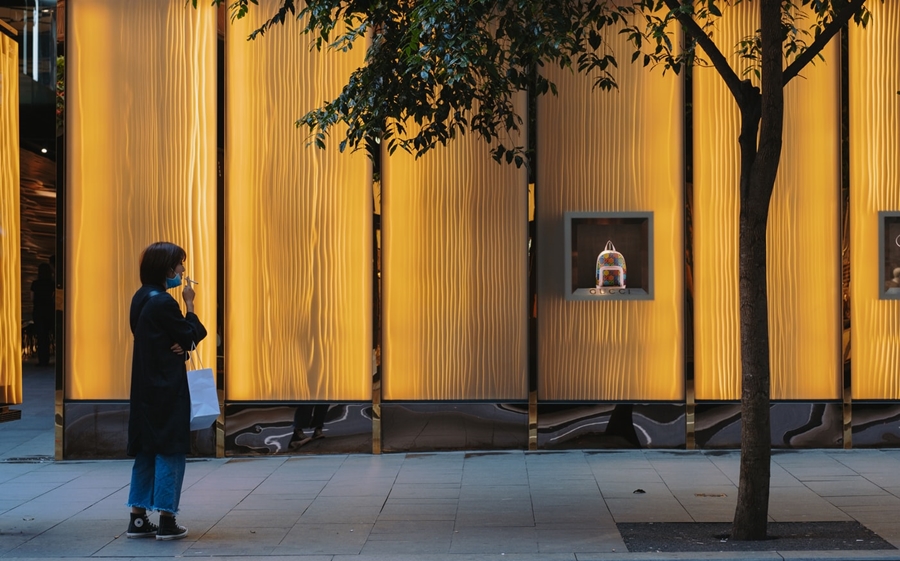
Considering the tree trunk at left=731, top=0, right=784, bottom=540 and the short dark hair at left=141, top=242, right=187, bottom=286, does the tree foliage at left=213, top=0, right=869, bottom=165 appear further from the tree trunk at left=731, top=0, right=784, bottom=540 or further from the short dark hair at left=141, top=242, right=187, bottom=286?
the short dark hair at left=141, top=242, right=187, bottom=286

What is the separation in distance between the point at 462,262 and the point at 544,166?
1.26 m

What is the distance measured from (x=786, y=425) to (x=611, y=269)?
2.31 meters

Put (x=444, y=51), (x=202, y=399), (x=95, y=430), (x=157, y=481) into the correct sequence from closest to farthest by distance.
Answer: (x=444, y=51) → (x=157, y=481) → (x=202, y=399) → (x=95, y=430)

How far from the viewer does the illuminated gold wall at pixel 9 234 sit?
24.4 feet

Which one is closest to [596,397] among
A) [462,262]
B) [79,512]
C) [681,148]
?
[462,262]

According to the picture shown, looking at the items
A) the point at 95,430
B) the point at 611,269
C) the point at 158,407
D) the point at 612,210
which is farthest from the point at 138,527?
the point at 612,210

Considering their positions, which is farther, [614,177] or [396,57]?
[614,177]

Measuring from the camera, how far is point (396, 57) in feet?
25.3

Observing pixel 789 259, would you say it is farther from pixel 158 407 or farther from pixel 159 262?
pixel 158 407

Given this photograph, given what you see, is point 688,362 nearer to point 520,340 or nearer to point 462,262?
point 520,340

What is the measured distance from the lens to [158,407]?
6.89 metres

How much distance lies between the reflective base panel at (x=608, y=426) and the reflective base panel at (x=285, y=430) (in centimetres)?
179

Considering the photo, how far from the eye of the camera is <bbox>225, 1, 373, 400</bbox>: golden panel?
10.2m

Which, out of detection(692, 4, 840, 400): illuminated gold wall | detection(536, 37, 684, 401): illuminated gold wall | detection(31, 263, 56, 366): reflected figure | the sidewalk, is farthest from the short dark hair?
detection(31, 263, 56, 366): reflected figure
